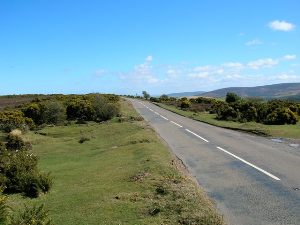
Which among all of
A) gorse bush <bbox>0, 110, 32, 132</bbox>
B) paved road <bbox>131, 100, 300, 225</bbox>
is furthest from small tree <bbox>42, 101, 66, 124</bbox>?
paved road <bbox>131, 100, 300, 225</bbox>

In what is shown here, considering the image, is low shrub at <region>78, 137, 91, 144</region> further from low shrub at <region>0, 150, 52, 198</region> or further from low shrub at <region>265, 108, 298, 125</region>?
low shrub at <region>265, 108, 298, 125</region>

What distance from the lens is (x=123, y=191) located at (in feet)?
38.3

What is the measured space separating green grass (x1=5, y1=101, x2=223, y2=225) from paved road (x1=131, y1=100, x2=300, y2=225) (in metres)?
0.69

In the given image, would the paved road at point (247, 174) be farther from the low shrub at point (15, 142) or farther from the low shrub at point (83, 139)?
the low shrub at point (15, 142)

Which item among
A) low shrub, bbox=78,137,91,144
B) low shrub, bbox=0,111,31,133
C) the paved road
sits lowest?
low shrub, bbox=78,137,91,144

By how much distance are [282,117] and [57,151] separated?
1714 centimetres

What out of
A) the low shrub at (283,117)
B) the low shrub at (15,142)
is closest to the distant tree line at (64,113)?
the low shrub at (15,142)

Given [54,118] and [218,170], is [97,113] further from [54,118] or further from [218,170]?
[218,170]

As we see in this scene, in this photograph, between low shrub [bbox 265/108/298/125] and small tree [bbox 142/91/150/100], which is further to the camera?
small tree [bbox 142/91/150/100]

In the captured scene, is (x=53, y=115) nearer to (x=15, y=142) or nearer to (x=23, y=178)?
(x=15, y=142)

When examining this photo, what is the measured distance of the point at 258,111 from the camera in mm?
38125

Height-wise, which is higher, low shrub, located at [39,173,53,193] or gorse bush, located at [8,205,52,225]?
gorse bush, located at [8,205,52,225]

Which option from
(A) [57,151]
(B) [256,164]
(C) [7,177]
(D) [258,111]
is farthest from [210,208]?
(D) [258,111]

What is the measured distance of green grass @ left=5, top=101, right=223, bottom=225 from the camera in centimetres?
935
